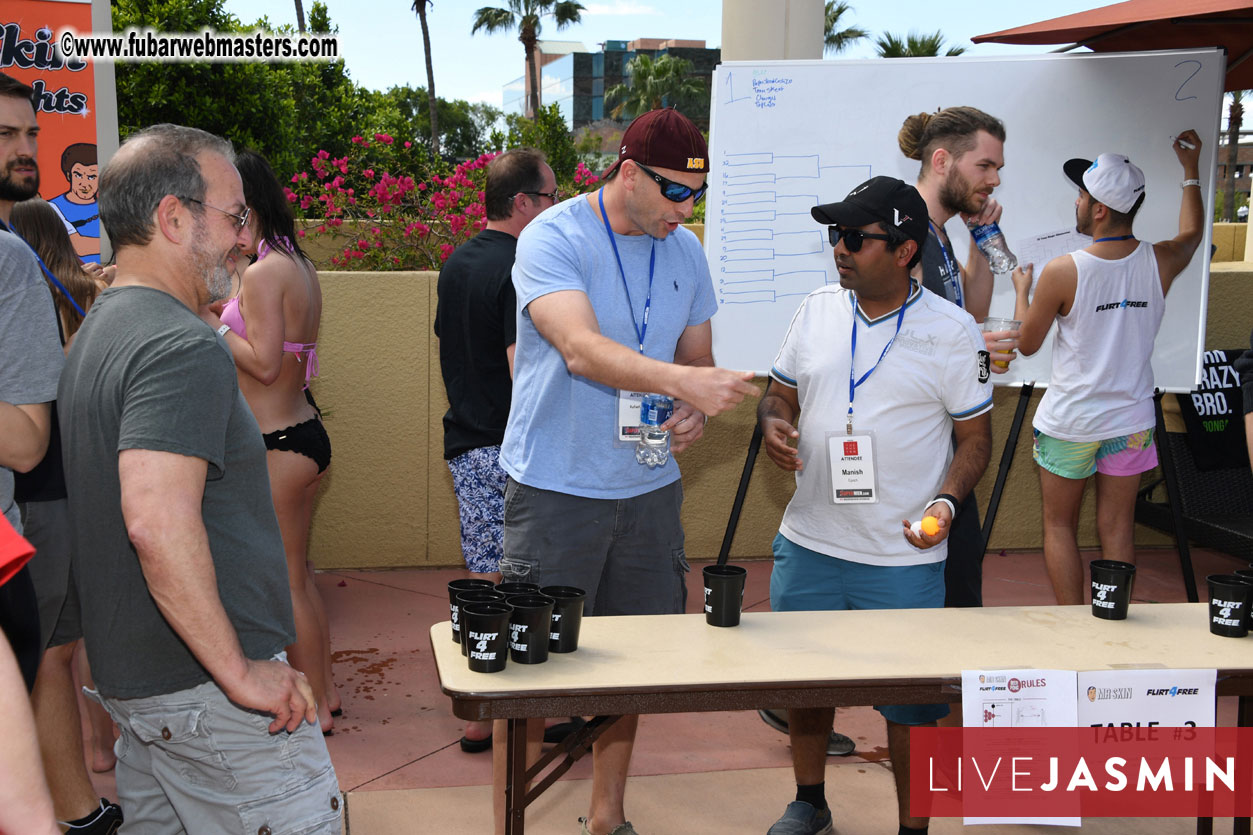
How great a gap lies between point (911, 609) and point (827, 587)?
0.30 meters

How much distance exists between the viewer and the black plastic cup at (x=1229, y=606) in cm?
260

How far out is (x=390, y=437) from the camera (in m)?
5.85

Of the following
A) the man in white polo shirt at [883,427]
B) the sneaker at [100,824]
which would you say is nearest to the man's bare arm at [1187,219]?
the man in white polo shirt at [883,427]

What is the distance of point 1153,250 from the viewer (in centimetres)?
468

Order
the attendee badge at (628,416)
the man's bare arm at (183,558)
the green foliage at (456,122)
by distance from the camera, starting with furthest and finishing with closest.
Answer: the green foliage at (456,122) < the attendee badge at (628,416) < the man's bare arm at (183,558)

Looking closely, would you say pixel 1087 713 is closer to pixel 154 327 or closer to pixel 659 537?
pixel 659 537

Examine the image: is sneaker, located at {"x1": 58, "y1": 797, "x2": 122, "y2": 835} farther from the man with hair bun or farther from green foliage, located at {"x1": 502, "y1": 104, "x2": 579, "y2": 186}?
green foliage, located at {"x1": 502, "y1": 104, "x2": 579, "y2": 186}

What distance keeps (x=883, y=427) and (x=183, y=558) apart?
190 cm

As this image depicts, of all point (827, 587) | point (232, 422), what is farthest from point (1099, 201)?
point (232, 422)

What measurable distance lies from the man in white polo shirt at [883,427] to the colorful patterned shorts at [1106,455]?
1.59 m

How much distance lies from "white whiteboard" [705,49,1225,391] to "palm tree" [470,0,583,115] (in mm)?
57542

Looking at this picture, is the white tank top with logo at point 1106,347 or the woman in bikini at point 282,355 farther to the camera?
the white tank top with logo at point 1106,347

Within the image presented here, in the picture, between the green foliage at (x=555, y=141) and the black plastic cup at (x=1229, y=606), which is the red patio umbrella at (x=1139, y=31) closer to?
the black plastic cup at (x=1229, y=606)

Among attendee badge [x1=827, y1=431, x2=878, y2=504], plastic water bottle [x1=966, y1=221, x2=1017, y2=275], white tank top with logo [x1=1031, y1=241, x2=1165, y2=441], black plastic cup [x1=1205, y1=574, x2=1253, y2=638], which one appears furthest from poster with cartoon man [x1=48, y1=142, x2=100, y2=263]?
black plastic cup [x1=1205, y1=574, x2=1253, y2=638]
